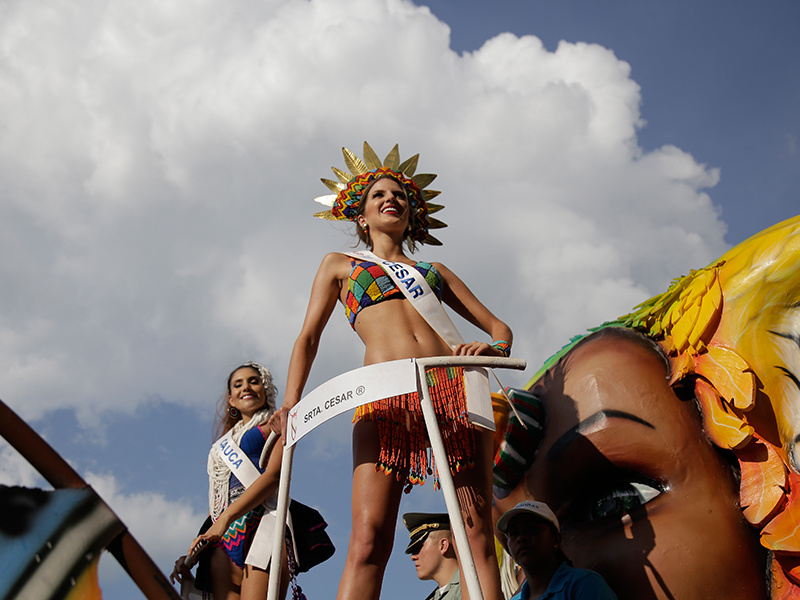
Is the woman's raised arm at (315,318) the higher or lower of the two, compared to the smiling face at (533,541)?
higher

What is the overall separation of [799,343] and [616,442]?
0.84m

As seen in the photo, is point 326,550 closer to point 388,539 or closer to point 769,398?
point 388,539

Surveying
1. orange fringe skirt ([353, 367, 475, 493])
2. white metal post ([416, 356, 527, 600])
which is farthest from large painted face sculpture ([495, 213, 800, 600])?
white metal post ([416, 356, 527, 600])

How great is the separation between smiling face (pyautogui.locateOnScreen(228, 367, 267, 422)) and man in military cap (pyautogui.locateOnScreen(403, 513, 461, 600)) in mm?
1814

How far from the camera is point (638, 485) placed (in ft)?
11.2

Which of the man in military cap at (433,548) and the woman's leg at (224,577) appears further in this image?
the man in military cap at (433,548)

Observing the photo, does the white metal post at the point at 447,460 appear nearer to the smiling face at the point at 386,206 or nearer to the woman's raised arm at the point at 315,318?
the woman's raised arm at the point at 315,318

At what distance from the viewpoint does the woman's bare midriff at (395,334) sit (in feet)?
10.6

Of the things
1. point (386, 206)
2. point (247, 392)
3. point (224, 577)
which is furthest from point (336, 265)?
point (224, 577)

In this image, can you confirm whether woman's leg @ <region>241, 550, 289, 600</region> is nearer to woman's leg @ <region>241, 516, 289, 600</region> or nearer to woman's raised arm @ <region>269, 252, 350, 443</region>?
woman's leg @ <region>241, 516, 289, 600</region>

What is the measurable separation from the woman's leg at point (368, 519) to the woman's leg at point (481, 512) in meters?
0.27

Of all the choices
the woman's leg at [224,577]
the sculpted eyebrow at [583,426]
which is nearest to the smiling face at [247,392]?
the woman's leg at [224,577]

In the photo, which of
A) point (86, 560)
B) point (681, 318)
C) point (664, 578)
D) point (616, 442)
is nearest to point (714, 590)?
point (664, 578)

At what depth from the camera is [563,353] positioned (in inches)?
163
